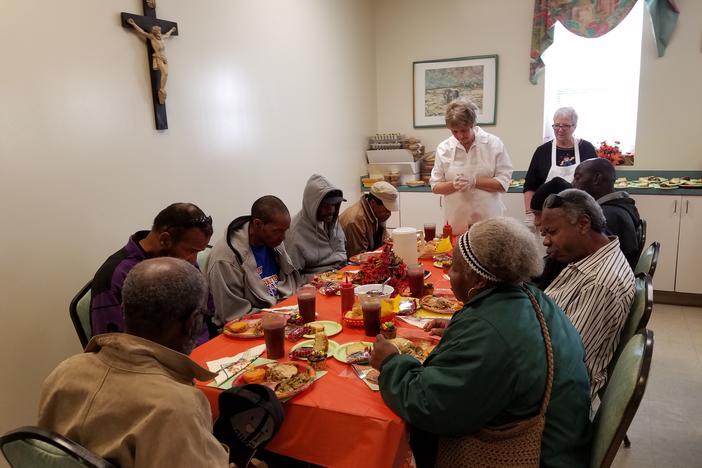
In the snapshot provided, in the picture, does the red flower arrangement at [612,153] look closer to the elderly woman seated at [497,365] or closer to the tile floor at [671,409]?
the tile floor at [671,409]

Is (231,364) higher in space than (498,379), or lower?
lower

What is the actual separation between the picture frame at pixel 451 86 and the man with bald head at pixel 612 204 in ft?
8.36

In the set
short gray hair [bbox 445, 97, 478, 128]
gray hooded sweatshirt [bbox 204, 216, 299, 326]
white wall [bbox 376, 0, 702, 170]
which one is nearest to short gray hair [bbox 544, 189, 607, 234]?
gray hooded sweatshirt [bbox 204, 216, 299, 326]

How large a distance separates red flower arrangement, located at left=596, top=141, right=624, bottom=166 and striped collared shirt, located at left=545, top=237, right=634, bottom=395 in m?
3.46

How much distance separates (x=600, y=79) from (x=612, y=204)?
2.87 meters

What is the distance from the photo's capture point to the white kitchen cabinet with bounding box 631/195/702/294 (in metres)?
4.17

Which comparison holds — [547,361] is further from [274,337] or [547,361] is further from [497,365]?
[274,337]

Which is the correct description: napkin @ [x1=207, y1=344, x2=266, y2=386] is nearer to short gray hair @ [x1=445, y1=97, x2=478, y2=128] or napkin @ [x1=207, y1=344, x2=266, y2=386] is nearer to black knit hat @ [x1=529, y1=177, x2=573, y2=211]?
→ black knit hat @ [x1=529, y1=177, x2=573, y2=211]

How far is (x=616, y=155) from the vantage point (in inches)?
190

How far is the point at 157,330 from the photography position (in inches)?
44.7

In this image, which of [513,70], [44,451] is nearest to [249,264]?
[44,451]

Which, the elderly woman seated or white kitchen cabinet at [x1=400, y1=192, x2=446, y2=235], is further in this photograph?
white kitchen cabinet at [x1=400, y1=192, x2=446, y2=235]

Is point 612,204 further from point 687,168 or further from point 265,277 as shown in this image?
point 687,168

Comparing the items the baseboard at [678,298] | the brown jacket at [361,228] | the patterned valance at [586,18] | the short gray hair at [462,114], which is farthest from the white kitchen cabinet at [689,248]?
the brown jacket at [361,228]
